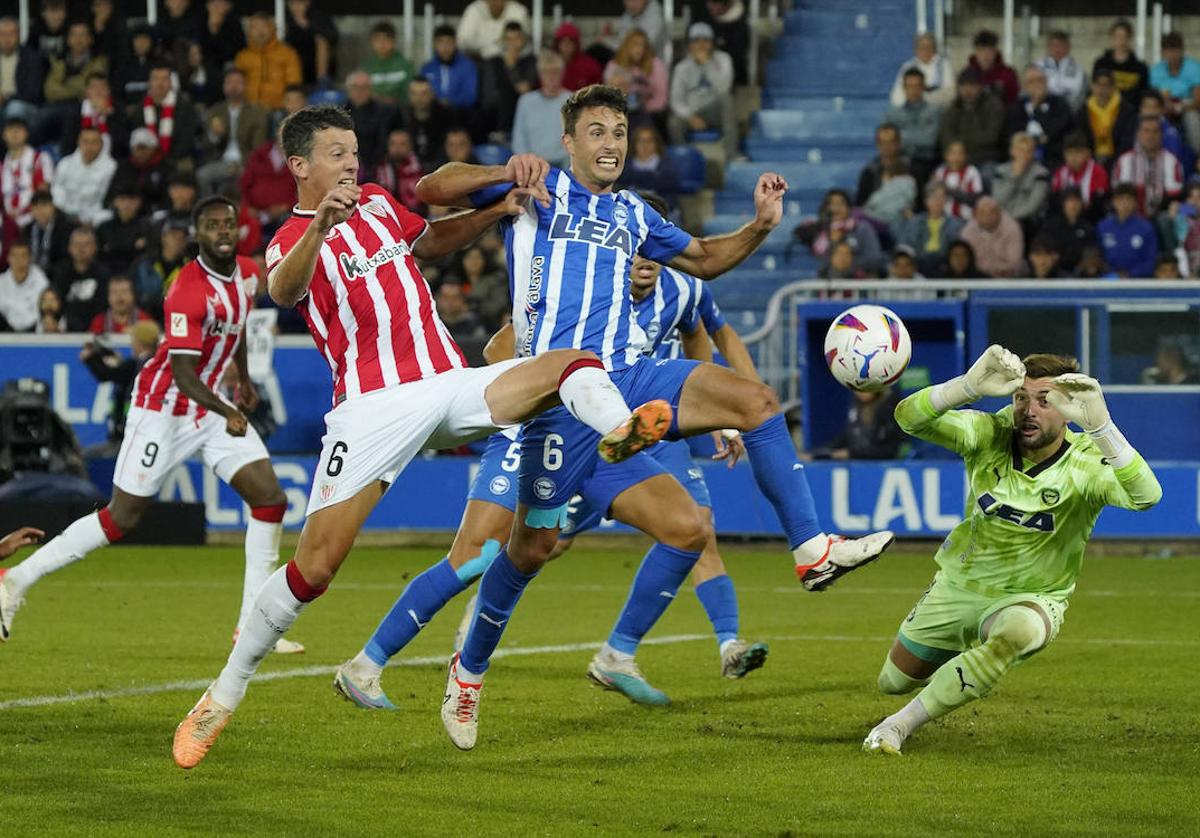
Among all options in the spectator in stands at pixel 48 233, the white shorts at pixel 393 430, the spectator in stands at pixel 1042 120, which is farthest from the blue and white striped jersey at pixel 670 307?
the spectator in stands at pixel 48 233

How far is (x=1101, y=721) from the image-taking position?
313 inches

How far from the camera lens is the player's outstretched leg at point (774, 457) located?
6.60 metres

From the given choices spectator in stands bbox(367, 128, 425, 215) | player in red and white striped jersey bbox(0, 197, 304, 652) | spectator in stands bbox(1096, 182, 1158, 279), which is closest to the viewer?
player in red and white striped jersey bbox(0, 197, 304, 652)

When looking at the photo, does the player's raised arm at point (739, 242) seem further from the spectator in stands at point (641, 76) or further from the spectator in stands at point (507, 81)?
the spectator in stands at point (507, 81)

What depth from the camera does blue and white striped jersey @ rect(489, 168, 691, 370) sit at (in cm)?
740

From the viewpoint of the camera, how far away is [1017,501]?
726 cm

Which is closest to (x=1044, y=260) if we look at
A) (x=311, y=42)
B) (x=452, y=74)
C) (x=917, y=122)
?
(x=917, y=122)

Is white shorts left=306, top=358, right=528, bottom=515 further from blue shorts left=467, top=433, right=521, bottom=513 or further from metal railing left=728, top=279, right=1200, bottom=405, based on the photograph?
metal railing left=728, top=279, right=1200, bottom=405

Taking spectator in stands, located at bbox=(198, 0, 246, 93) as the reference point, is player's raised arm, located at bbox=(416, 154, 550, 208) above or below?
below

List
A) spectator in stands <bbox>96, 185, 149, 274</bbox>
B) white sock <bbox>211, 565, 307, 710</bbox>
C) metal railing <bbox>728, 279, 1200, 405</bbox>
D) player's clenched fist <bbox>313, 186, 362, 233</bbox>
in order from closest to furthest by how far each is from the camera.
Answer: player's clenched fist <bbox>313, 186, 362, 233</bbox>, white sock <bbox>211, 565, 307, 710</bbox>, metal railing <bbox>728, 279, 1200, 405</bbox>, spectator in stands <bbox>96, 185, 149, 274</bbox>

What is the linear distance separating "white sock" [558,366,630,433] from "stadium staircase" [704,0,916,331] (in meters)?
12.8

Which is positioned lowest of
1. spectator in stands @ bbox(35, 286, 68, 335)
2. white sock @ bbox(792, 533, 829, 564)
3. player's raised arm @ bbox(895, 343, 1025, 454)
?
spectator in stands @ bbox(35, 286, 68, 335)

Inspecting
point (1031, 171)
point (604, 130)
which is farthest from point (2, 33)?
point (604, 130)

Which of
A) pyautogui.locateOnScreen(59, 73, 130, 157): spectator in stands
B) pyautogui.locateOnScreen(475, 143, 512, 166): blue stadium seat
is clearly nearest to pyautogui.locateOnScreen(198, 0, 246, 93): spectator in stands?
pyautogui.locateOnScreen(59, 73, 130, 157): spectator in stands
